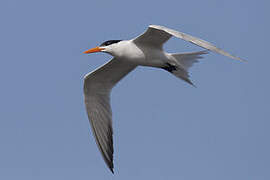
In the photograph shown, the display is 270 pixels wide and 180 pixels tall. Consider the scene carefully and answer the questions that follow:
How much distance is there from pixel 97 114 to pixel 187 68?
244 cm

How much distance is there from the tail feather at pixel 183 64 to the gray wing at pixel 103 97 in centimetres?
138

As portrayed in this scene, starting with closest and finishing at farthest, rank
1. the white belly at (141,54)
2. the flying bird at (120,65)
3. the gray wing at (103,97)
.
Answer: the flying bird at (120,65), the white belly at (141,54), the gray wing at (103,97)

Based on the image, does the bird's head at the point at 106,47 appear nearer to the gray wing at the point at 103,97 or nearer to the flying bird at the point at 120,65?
the flying bird at the point at 120,65

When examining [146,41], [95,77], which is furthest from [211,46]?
[95,77]

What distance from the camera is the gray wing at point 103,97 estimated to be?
11.1 metres

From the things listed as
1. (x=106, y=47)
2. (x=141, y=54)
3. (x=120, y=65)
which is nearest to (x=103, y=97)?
(x=120, y=65)

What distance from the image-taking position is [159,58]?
9.91 metres

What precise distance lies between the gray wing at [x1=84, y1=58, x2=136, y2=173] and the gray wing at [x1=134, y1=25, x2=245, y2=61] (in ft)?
4.79

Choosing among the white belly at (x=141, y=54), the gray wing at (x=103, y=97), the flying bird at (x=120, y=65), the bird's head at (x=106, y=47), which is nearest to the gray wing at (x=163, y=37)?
the flying bird at (x=120, y=65)

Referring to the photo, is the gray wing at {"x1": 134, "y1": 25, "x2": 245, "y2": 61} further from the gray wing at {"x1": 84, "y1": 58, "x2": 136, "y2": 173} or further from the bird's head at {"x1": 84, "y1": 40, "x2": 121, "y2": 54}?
the gray wing at {"x1": 84, "y1": 58, "x2": 136, "y2": 173}

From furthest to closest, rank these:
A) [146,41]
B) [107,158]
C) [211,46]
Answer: [107,158] → [146,41] → [211,46]

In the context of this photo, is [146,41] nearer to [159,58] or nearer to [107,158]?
[159,58]

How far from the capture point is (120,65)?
11172 mm

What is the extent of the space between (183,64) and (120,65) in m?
1.63
